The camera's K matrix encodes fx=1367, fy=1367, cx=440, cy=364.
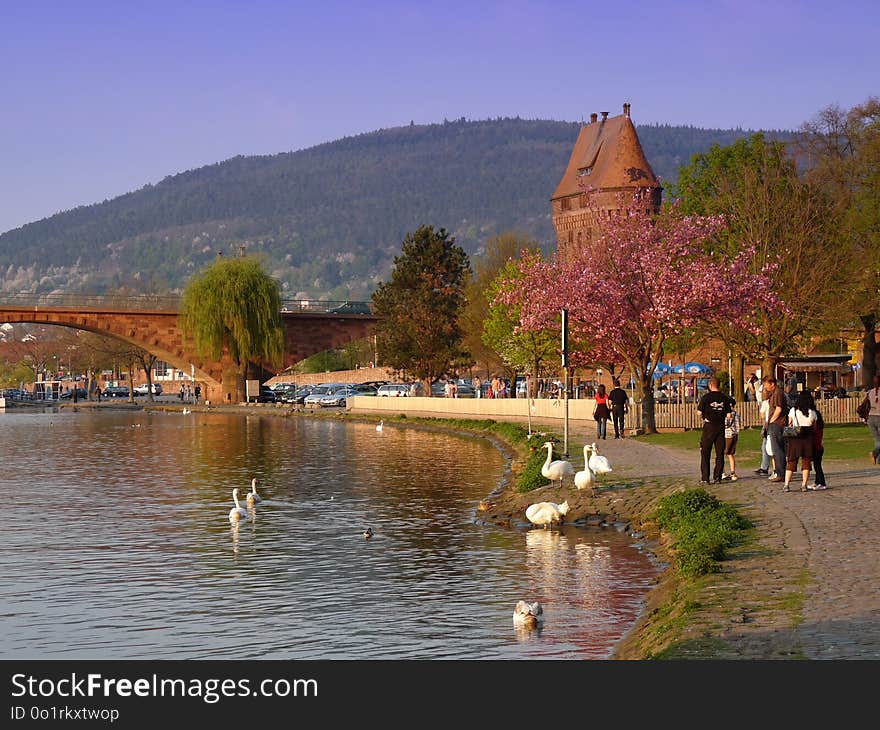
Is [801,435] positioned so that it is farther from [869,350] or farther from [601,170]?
[601,170]

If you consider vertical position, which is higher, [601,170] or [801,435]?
[601,170]

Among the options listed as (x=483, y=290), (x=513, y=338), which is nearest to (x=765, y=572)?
(x=513, y=338)

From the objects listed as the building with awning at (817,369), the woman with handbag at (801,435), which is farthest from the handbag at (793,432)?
the building with awning at (817,369)

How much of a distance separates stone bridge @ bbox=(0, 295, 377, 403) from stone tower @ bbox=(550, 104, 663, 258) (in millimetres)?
27951

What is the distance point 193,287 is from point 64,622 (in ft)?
292

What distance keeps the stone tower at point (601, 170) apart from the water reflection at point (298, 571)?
102m

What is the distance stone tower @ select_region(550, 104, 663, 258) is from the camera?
136375 millimetres

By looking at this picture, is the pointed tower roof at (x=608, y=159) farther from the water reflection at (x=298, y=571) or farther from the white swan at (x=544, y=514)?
the white swan at (x=544, y=514)

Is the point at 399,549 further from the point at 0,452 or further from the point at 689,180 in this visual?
the point at 689,180

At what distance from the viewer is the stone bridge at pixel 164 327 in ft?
360

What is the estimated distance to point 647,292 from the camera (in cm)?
4850

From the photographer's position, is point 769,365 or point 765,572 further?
point 769,365

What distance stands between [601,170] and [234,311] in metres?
53.4
